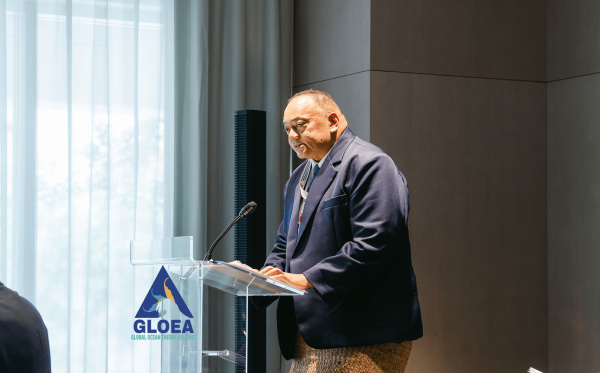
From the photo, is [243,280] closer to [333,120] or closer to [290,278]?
[290,278]

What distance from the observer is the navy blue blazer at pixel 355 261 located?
2018mm

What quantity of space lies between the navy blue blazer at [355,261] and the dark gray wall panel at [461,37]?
1.20 m

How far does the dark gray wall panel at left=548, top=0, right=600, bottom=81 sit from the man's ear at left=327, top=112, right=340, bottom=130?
1.63 meters

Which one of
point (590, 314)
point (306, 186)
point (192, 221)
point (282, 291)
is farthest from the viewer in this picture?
point (192, 221)

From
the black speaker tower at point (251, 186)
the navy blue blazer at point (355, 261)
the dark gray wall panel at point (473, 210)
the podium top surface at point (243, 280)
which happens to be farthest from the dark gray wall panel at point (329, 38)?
the podium top surface at point (243, 280)

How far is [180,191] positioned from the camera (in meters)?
3.77

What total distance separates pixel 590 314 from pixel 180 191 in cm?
229

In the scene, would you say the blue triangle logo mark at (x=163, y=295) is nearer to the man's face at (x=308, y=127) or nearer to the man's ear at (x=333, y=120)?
the man's face at (x=308, y=127)

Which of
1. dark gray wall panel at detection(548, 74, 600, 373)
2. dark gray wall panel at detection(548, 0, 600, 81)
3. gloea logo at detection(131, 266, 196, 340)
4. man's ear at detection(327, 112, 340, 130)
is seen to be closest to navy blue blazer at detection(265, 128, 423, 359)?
man's ear at detection(327, 112, 340, 130)

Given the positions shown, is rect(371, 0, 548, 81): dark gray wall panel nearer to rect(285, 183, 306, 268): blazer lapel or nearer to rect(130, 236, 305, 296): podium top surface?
rect(285, 183, 306, 268): blazer lapel

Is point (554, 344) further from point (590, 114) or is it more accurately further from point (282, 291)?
point (282, 291)

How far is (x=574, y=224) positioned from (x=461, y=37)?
1.12 m

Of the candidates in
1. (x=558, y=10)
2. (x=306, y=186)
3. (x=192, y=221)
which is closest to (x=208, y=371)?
(x=306, y=186)

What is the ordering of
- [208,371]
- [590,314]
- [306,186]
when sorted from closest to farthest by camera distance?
[208,371]
[306,186]
[590,314]
